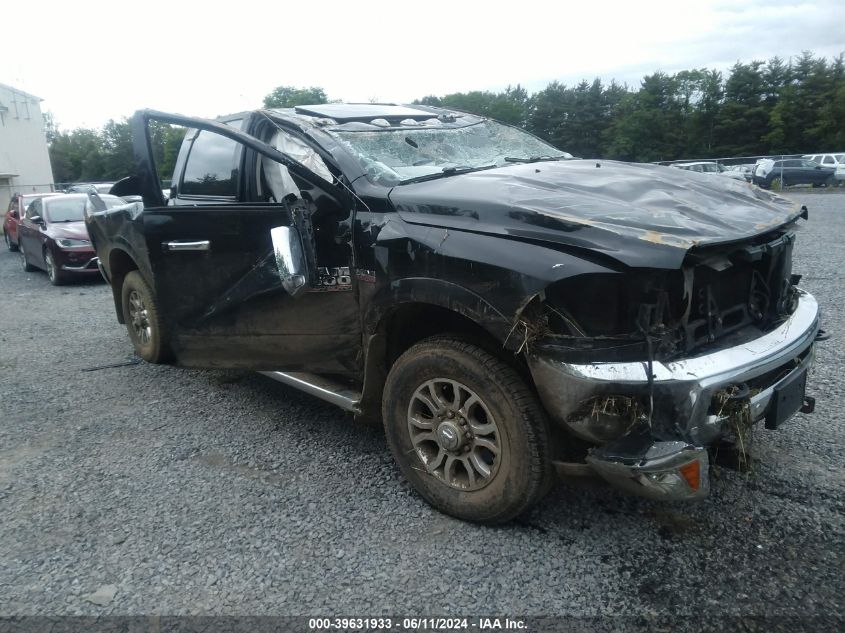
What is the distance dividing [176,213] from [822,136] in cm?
4894

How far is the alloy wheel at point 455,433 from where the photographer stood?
2.80 meters

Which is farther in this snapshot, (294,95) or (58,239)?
(294,95)

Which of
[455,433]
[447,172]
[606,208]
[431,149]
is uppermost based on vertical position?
[431,149]

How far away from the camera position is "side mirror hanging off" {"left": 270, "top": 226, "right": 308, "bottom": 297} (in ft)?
10.5

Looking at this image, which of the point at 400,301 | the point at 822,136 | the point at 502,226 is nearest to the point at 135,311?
the point at 400,301

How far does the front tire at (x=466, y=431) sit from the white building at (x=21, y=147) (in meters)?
40.0

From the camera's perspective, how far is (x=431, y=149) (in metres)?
3.80

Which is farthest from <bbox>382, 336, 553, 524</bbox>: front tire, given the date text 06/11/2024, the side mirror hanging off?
the side mirror hanging off

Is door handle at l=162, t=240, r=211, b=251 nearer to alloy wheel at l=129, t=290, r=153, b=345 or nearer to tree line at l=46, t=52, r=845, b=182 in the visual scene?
alloy wheel at l=129, t=290, r=153, b=345

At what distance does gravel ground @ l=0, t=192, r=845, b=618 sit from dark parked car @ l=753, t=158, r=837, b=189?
27.2 meters

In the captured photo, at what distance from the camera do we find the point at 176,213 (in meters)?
3.96

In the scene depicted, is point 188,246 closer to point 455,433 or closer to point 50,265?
Answer: point 455,433

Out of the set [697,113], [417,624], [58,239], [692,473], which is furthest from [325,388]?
[697,113]

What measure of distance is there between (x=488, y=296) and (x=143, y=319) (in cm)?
367
